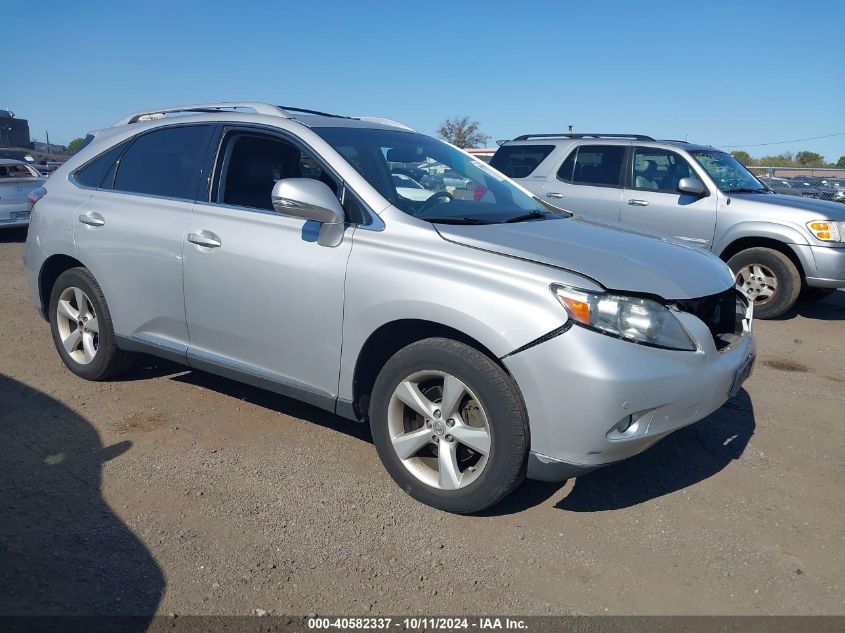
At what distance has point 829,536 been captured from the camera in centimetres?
336

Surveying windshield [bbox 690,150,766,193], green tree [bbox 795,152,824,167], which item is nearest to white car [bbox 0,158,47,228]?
windshield [bbox 690,150,766,193]

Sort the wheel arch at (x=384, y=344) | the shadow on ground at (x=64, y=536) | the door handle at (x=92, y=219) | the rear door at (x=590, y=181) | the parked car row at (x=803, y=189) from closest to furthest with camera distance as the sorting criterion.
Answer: the shadow on ground at (x=64, y=536) < the wheel arch at (x=384, y=344) < the door handle at (x=92, y=219) < the rear door at (x=590, y=181) < the parked car row at (x=803, y=189)

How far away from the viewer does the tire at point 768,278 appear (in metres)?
7.74

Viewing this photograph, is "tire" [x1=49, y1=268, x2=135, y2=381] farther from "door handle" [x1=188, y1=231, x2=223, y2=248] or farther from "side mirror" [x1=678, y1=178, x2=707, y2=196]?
"side mirror" [x1=678, y1=178, x2=707, y2=196]

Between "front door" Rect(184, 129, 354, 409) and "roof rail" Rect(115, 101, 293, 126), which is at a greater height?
"roof rail" Rect(115, 101, 293, 126)

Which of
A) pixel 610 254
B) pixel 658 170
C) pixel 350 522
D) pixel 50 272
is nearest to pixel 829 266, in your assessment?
pixel 658 170

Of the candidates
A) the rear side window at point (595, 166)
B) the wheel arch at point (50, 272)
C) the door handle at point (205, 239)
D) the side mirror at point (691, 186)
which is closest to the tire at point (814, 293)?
the side mirror at point (691, 186)

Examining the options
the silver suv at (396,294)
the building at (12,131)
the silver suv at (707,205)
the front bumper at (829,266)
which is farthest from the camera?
the building at (12,131)

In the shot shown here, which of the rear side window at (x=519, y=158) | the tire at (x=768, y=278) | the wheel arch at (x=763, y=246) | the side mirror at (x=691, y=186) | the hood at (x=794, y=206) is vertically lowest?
the tire at (x=768, y=278)

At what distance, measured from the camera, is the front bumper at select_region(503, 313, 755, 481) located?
9.71 feet

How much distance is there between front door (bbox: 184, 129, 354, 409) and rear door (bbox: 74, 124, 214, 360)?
0.16m

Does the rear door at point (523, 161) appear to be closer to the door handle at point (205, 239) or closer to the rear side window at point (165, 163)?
the rear side window at point (165, 163)

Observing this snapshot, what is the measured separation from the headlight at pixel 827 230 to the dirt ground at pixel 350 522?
A: 10.8 feet

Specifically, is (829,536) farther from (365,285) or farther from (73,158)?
(73,158)
